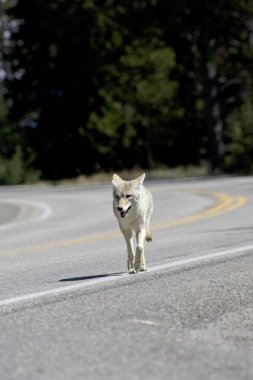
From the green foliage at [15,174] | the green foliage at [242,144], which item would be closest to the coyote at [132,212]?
the green foliage at [242,144]

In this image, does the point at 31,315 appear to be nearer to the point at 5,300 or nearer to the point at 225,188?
the point at 5,300

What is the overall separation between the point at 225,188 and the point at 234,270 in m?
19.5

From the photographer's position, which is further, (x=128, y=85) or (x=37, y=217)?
(x=128, y=85)

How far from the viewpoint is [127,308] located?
628cm

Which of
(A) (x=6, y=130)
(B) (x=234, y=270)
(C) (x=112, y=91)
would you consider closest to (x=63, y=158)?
(C) (x=112, y=91)

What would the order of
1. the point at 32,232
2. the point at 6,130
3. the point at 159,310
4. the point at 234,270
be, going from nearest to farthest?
the point at 159,310 → the point at 234,270 → the point at 32,232 → the point at 6,130

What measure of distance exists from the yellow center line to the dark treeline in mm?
19956

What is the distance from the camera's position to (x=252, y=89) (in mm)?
45344

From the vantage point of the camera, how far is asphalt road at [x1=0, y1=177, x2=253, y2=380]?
15.4 feet

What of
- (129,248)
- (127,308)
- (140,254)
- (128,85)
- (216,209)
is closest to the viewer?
(127,308)

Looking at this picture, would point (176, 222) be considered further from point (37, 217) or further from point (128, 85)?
point (128, 85)

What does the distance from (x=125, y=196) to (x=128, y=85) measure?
41.6 m

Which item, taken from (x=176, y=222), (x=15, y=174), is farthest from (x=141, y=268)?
(x=15, y=174)

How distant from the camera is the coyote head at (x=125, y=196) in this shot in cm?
822
